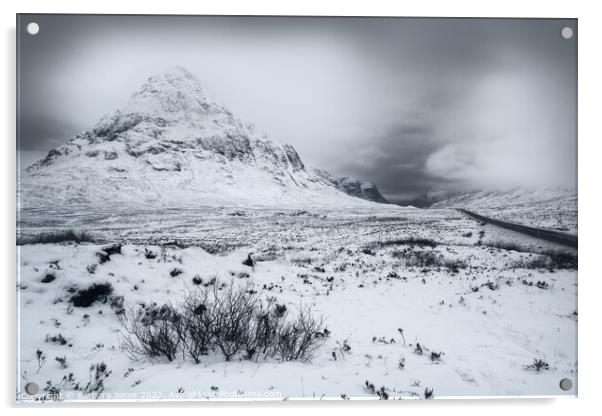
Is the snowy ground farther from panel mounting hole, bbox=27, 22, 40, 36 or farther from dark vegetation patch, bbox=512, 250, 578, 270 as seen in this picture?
panel mounting hole, bbox=27, 22, 40, 36

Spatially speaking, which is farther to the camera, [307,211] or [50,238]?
[307,211]

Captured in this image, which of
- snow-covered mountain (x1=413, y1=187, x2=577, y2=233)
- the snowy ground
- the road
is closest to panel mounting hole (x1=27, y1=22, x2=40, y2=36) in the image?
the snowy ground

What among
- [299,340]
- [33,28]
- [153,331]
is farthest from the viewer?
[33,28]

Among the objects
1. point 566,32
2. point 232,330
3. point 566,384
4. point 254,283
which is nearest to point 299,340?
point 232,330

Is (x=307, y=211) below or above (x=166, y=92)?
below
